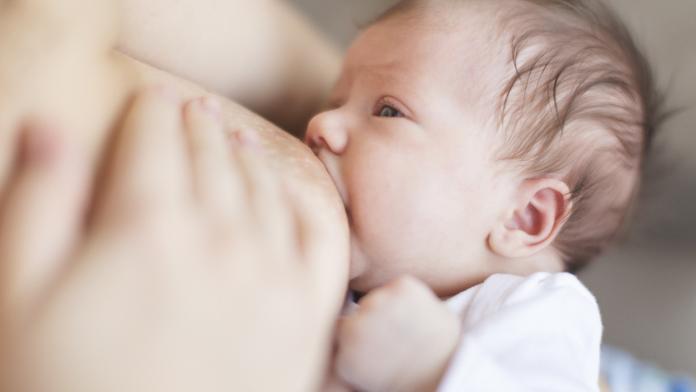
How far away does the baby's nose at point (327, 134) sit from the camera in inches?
31.8

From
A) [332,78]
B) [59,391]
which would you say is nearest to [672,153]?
[332,78]

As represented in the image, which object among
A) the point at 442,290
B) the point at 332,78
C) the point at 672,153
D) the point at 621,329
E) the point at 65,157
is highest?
the point at 65,157

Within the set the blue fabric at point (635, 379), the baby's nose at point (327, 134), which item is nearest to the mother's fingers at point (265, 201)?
the baby's nose at point (327, 134)

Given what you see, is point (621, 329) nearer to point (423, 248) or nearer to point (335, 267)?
point (423, 248)

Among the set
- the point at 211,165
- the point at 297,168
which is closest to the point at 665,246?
the point at 297,168

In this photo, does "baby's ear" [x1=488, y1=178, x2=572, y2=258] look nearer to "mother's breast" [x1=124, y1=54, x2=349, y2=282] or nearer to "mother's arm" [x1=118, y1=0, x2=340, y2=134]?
"mother's breast" [x1=124, y1=54, x2=349, y2=282]

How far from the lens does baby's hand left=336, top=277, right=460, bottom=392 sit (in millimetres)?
601

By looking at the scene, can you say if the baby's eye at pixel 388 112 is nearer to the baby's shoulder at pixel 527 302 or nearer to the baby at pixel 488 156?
the baby at pixel 488 156

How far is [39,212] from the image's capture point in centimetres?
44

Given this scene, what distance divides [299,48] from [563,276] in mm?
501

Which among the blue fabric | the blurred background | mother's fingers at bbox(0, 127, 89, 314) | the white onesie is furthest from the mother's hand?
the blurred background

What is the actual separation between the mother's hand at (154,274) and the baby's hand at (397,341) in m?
0.05

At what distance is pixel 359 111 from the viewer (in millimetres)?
861

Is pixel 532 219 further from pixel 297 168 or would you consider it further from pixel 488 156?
pixel 297 168
